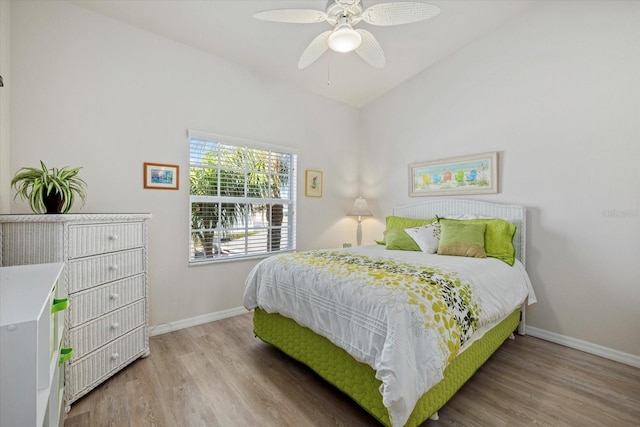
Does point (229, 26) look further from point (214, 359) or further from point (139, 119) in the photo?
point (214, 359)

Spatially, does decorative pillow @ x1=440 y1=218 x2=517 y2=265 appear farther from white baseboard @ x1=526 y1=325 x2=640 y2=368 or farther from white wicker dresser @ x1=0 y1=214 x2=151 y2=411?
white wicker dresser @ x1=0 y1=214 x2=151 y2=411

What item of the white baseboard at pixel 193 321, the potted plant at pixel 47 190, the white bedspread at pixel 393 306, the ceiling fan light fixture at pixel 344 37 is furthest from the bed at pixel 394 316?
the ceiling fan light fixture at pixel 344 37

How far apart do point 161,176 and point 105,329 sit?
1.33 meters

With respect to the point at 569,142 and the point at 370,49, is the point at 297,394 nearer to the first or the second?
the point at 370,49

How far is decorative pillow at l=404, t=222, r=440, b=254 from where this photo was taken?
9.12ft

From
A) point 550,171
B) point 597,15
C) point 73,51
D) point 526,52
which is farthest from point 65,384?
point 597,15

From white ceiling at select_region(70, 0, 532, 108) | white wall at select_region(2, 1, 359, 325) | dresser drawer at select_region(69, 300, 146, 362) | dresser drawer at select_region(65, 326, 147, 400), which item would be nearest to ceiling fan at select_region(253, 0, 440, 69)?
white ceiling at select_region(70, 0, 532, 108)

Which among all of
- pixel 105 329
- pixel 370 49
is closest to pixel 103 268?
pixel 105 329

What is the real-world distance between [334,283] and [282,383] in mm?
790

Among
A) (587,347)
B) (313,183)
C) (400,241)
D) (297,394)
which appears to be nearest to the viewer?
(297,394)

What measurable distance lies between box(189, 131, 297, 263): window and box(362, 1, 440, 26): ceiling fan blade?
5.95 feet

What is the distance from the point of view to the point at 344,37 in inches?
72.4

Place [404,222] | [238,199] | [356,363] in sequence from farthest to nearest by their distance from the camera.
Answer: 1. [404,222]
2. [238,199]
3. [356,363]

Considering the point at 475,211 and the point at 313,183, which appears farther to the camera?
the point at 313,183
